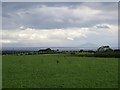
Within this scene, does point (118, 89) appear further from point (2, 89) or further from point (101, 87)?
point (2, 89)

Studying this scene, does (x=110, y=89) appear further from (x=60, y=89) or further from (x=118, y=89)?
(x=60, y=89)

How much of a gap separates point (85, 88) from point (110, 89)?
1834 mm

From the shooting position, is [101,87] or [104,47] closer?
[101,87]

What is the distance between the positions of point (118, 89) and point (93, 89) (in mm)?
1779

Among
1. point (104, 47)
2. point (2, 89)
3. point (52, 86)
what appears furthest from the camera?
point (104, 47)

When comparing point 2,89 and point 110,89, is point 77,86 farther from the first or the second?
point 2,89

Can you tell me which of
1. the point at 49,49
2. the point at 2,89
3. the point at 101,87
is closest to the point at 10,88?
the point at 2,89

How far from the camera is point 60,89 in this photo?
21.4m

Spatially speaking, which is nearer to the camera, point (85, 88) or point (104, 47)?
point (85, 88)

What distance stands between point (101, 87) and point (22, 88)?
5.91m

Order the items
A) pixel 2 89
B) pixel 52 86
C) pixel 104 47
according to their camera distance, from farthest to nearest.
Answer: pixel 104 47
pixel 52 86
pixel 2 89

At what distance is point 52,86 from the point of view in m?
22.8

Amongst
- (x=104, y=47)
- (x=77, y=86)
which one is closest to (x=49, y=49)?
(x=104, y=47)

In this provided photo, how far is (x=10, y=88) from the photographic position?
861 inches
